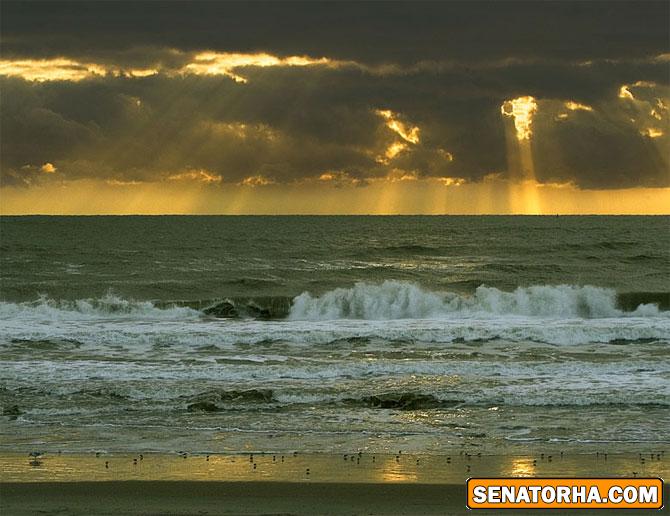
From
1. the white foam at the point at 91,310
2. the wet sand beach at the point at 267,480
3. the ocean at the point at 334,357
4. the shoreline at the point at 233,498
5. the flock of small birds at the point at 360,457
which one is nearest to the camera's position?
the shoreline at the point at 233,498

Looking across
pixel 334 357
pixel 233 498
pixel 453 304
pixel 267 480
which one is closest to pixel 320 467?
pixel 267 480

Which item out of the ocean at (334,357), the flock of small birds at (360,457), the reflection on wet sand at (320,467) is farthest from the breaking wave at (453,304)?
the reflection on wet sand at (320,467)

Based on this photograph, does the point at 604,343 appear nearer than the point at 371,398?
No

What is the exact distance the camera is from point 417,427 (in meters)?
15.7

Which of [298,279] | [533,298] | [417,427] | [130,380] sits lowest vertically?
[417,427]

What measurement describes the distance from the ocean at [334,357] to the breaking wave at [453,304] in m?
0.10

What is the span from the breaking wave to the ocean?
10cm

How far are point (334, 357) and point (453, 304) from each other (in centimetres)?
1477

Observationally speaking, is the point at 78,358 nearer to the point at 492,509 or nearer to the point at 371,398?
the point at 371,398

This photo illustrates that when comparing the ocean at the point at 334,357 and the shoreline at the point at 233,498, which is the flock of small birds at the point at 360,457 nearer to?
the ocean at the point at 334,357

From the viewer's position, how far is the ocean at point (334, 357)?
15.3m

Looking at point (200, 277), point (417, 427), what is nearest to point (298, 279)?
point (200, 277)

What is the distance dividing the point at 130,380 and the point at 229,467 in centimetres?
744

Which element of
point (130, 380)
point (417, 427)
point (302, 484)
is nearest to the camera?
point (302, 484)
